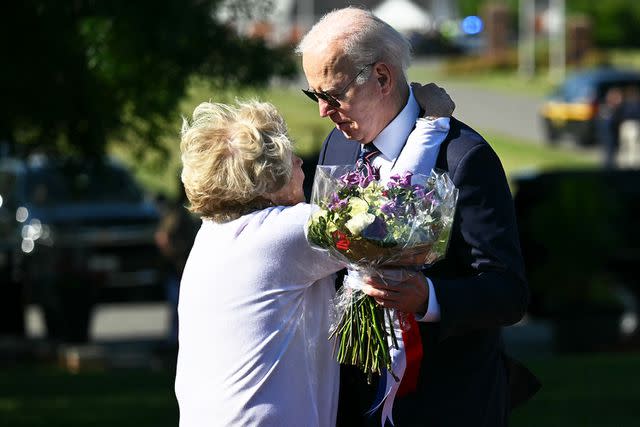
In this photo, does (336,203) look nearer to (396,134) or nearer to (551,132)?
(396,134)

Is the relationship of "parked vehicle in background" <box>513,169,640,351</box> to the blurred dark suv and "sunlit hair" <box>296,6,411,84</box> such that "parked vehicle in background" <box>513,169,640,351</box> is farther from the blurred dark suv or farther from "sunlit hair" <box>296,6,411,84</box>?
"sunlit hair" <box>296,6,411,84</box>

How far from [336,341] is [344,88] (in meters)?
0.68

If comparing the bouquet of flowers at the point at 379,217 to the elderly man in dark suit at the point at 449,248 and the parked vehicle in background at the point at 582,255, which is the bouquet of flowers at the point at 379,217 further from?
the parked vehicle in background at the point at 582,255

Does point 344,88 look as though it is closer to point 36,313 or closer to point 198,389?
point 198,389

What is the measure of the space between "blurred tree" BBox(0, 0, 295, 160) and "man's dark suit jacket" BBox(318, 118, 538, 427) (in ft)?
14.7

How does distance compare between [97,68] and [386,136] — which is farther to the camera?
[97,68]

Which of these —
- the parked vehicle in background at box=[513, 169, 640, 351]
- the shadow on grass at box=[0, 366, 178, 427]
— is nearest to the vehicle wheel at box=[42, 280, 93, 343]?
the shadow on grass at box=[0, 366, 178, 427]

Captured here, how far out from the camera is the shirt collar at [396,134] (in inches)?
146

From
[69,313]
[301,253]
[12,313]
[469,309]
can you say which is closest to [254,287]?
[301,253]

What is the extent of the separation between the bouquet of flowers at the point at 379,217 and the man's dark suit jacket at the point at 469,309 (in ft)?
0.55

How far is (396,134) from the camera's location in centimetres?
371

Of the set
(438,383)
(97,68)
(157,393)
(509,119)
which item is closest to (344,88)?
(438,383)

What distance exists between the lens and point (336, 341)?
139 inches

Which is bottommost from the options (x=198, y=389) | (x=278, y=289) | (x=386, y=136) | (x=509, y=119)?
(x=509, y=119)
